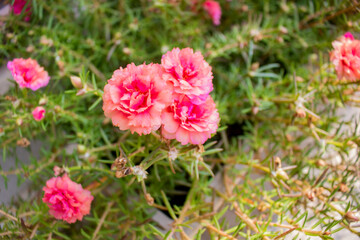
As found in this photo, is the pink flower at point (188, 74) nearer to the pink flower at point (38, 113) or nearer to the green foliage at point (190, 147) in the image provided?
the green foliage at point (190, 147)

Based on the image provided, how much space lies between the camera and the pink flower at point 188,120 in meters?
0.37

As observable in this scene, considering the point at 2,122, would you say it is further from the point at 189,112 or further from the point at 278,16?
the point at 278,16

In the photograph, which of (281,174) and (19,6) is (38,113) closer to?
(19,6)

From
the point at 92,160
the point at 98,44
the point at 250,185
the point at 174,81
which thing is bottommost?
the point at 250,185

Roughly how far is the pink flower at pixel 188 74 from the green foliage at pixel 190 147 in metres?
0.10

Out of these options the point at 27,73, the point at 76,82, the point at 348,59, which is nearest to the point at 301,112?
the point at 348,59

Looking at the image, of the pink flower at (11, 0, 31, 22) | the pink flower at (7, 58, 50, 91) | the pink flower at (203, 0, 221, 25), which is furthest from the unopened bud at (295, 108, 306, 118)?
the pink flower at (11, 0, 31, 22)

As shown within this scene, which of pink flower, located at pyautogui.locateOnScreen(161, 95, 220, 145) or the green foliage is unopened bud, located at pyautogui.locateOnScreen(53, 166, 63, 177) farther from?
pink flower, located at pyautogui.locateOnScreen(161, 95, 220, 145)

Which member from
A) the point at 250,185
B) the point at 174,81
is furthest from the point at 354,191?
the point at 174,81

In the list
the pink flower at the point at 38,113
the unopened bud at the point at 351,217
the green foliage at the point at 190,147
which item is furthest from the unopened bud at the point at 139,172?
the unopened bud at the point at 351,217

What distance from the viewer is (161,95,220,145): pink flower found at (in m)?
0.37

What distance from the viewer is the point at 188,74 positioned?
38cm

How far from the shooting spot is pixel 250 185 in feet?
2.20

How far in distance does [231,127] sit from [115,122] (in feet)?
1.63
